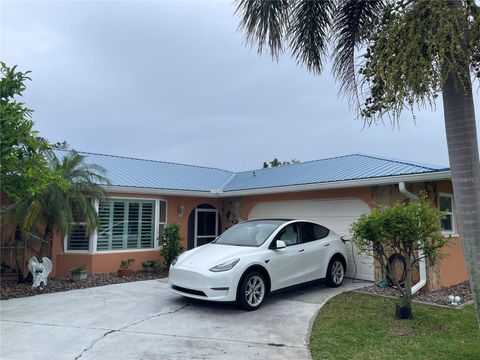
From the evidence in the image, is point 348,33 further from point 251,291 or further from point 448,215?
point 448,215

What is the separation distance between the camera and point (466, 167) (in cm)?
432

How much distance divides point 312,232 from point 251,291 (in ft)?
8.01

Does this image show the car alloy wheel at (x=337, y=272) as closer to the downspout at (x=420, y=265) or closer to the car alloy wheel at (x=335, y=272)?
the car alloy wheel at (x=335, y=272)

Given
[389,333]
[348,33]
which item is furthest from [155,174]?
[389,333]

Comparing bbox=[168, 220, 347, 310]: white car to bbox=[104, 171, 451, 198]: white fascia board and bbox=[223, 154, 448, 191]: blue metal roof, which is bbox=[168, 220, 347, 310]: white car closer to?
bbox=[104, 171, 451, 198]: white fascia board

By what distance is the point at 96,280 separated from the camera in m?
9.80

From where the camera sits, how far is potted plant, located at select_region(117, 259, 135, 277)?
420 inches

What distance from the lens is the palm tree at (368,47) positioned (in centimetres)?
429

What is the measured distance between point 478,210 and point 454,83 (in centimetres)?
155

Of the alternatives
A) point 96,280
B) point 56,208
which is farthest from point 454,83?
point 96,280

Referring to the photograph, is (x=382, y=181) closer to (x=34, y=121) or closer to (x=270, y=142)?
(x=34, y=121)

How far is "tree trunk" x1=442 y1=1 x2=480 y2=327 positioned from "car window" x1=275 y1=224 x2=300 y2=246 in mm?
3931

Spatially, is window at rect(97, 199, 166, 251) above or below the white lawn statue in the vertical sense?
above

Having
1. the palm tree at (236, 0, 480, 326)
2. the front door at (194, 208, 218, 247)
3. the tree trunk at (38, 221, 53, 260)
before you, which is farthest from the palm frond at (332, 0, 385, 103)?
the front door at (194, 208, 218, 247)
